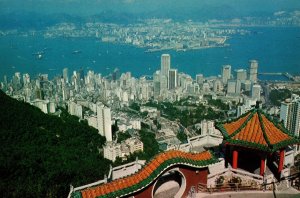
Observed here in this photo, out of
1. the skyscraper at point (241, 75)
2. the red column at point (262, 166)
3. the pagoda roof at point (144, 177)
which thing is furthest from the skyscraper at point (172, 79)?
the pagoda roof at point (144, 177)

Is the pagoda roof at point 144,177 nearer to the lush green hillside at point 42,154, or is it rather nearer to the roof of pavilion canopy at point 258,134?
the roof of pavilion canopy at point 258,134

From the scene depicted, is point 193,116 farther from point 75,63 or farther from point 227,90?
point 75,63

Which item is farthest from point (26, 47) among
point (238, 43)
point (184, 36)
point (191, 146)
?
point (191, 146)

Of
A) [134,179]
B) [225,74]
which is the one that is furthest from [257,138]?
[225,74]

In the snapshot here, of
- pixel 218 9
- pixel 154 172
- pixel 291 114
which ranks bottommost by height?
pixel 291 114

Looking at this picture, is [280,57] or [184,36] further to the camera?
[184,36]

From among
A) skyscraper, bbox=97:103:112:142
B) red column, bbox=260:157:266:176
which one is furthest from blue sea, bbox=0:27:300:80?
red column, bbox=260:157:266:176
